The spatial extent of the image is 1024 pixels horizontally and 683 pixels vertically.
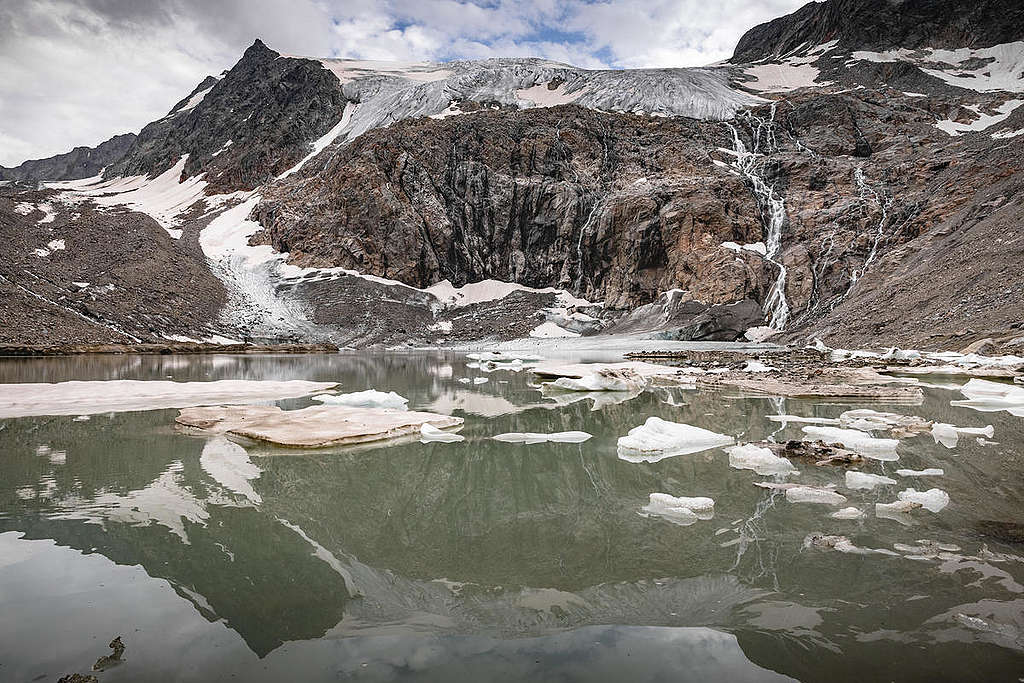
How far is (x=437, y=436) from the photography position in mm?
6660

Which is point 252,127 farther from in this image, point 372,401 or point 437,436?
point 437,436

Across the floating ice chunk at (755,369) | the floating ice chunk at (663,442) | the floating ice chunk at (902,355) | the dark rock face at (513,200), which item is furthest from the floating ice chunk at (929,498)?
the dark rock face at (513,200)

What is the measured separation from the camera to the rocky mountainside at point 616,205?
31172mm

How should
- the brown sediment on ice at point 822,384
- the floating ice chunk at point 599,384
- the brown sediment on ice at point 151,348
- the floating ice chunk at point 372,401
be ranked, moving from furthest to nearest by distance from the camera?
the brown sediment on ice at point 151,348, the floating ice chunk at point 599,384, the brown sediment on ice at point 822,384, the floating ice chunk at point 372,401

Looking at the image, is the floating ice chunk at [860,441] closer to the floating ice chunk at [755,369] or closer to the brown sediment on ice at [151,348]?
the floating ice chunk at [755,369]

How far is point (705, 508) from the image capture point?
12.9 feet

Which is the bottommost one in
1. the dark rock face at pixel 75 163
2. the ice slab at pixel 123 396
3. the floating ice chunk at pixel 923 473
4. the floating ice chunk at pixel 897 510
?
the ice slab at pixel 123 396

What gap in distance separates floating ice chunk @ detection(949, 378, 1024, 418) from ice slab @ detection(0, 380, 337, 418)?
12642mm

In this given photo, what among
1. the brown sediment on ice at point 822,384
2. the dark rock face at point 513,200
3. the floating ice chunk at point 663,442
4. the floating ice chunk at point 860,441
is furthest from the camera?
the dark rock face at point 513,200

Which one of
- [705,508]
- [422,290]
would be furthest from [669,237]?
[705,508]

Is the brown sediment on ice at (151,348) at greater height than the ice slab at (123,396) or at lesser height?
lesser

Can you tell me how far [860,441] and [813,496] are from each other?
2.41 metres

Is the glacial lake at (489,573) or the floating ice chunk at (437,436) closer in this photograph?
the glacial lake at (489,573)

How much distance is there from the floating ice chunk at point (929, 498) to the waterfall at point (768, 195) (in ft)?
106
